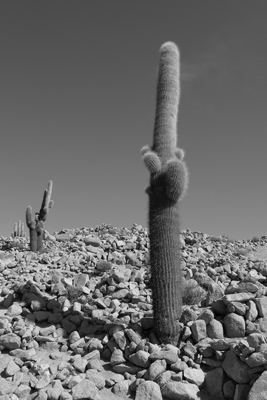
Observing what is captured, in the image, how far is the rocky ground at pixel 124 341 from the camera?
5.44 m

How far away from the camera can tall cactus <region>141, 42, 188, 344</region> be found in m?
6.85

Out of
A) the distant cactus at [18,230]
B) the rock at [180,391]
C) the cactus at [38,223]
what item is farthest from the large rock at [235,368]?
the distant cactus at [18,230]

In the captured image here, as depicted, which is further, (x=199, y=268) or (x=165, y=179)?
(x=199, y=268)

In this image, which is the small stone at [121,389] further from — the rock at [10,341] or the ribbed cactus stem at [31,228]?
the ribbed cactus stem at [31,228]

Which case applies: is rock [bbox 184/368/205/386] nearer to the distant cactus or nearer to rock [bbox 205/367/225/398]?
rock [bbox 205/367/225/398]

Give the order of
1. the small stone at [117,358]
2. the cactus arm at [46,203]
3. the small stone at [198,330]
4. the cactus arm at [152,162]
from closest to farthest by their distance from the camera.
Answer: the small stone at [117,358] → the small stone at [198,330] → the cactus arm at [152,162] → the cactus arm at [46,203]

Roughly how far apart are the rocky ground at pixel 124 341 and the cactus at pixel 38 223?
511cm

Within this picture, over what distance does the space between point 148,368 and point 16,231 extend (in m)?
20.2

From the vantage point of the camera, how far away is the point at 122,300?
868 centimetres

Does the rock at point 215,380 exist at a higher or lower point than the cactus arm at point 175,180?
lower

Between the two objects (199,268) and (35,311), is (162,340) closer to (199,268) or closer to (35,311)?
(35,311)

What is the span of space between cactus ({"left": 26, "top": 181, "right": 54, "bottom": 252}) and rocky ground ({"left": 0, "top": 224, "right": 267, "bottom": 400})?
16.8 ft

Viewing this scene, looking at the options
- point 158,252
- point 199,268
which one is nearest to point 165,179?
point 158,252

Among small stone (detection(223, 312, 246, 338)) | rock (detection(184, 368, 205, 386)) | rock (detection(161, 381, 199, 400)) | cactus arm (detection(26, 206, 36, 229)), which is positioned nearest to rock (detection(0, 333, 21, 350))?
rock (detection(161, 381, 199, 400))
